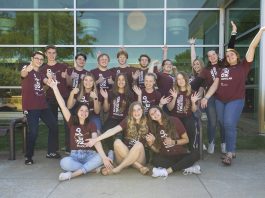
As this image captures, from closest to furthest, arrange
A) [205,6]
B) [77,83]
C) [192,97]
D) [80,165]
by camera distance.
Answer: [80,165]
[192,97]
[77,83]
[205,6]

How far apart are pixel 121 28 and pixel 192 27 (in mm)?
2129

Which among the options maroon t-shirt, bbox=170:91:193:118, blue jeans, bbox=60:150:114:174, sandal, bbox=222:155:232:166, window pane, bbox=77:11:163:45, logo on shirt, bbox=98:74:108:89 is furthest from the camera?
window pane, bbox=77:11:163:45

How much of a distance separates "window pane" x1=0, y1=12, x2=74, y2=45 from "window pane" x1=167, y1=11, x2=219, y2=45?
303cm

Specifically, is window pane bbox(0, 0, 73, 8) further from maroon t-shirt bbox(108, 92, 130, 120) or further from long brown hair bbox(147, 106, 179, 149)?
long brown hair bbox(147, 106, 179, 149)

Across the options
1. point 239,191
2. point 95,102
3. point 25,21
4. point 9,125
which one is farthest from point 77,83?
point 25,21

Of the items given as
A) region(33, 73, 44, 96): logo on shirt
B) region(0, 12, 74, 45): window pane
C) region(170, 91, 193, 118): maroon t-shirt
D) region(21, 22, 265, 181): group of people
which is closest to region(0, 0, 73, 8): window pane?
region(0, 12, 74, 45): window pane

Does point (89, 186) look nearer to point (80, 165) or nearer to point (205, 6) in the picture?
point (80, 165)

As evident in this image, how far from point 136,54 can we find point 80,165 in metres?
7.05

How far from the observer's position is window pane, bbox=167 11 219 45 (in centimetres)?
1186

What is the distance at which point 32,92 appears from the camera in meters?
6.05

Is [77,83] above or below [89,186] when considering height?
above

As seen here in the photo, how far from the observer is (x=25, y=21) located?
12.1m

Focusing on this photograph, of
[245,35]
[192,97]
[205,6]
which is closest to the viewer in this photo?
[192,97]

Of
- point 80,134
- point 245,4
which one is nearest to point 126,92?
point 80,134
